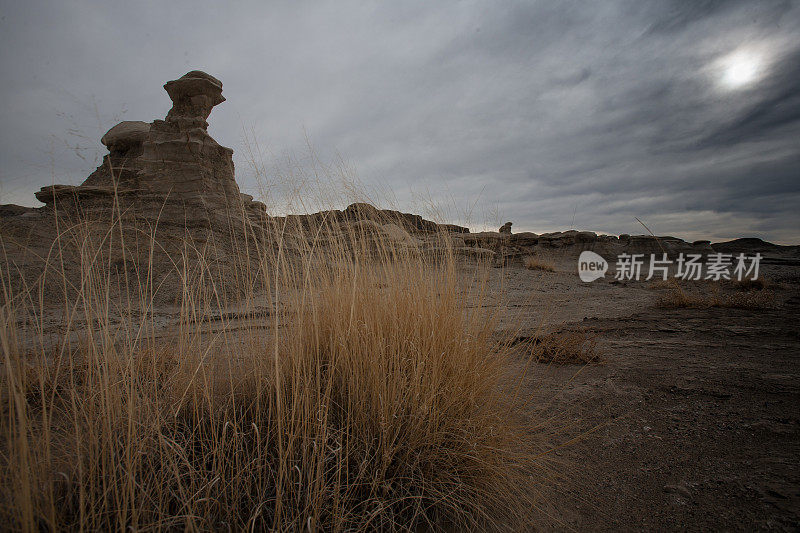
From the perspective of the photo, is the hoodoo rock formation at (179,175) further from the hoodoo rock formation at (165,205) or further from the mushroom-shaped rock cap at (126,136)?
the mushroom-shaped rock cap at (126,136)

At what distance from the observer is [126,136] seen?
9070 mm

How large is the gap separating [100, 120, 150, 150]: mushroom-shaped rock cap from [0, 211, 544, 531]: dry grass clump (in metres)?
9.56

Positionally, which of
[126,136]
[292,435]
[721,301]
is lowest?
[721,301]

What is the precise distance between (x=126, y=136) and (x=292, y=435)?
11331 mm

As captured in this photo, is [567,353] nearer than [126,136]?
Yes

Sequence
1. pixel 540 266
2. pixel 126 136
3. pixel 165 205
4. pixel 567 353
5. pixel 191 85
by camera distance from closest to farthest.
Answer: pixel 567 353 → pixel 165 205 → pixel 191 85 → pixel 126 136 → pixel 540 266

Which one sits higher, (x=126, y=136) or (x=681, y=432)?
(x=126, y=136)

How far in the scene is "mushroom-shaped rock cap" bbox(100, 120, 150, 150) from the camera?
9.04 metres

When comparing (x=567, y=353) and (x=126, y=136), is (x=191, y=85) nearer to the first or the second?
(x=126, y=136)

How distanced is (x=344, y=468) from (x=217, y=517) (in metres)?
0.45

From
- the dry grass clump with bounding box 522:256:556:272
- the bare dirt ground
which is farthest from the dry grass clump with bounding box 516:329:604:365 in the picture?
the dry grass clump with bounding box 522:256:556:272

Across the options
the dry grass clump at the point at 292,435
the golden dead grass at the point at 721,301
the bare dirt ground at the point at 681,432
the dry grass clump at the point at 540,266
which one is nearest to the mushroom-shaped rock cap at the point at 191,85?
the dry grass clump at the point at 292,435

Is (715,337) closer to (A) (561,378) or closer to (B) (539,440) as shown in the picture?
(A) (561,378)

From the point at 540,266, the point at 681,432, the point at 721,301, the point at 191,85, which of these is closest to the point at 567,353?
the point at 681,432
